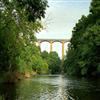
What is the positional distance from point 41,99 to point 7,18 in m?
11.4

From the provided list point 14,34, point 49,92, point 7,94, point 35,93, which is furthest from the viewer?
point 14,34

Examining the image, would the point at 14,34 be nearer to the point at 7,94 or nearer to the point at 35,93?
the point at 35,93

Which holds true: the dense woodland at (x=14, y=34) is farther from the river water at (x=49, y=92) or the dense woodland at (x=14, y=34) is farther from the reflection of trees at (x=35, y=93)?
the reflection of trees at (x=35, y=93)

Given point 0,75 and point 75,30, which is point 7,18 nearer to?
point 0,75

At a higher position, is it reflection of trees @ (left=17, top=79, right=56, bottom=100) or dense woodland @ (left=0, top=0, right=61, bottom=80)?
dense woodland @ (left=0, top=0, right=61, bottom=80)

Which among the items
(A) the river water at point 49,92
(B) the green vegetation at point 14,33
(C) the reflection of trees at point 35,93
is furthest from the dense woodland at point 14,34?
(C) the reflection of trees at point 35,93

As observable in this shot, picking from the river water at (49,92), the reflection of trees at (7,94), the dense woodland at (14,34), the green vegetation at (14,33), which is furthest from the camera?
the dense woodland at (14,34)

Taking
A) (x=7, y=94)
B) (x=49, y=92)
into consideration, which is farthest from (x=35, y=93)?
(x=7, y=94)

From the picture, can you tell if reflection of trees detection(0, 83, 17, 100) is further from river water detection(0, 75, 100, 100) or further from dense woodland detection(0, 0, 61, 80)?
dense woodland detection(0, 0, 61, 80)

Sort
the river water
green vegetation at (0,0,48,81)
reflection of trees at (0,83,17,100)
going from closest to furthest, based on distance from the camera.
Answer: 1. reflection of trees at (0,83,17,100)
2. the river water
3. green vegetation at (0,0,48,81)

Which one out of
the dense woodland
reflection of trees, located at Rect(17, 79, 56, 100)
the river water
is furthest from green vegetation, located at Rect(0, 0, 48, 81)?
reflection of trees, located at Rect(17, 79, 56, 100)

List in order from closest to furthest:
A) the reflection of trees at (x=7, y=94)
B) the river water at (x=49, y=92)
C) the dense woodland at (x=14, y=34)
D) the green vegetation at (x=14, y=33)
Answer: the reflection of trees at (x=7, y=94) → the river water at (x=49, y=92) → the green vegetation at (x=14, y=33) → the dense woodland at (x=14, y=34)

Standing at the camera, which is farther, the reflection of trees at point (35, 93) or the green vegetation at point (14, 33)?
the green vegetation at point (14, 33)

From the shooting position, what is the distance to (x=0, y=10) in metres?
35.9
